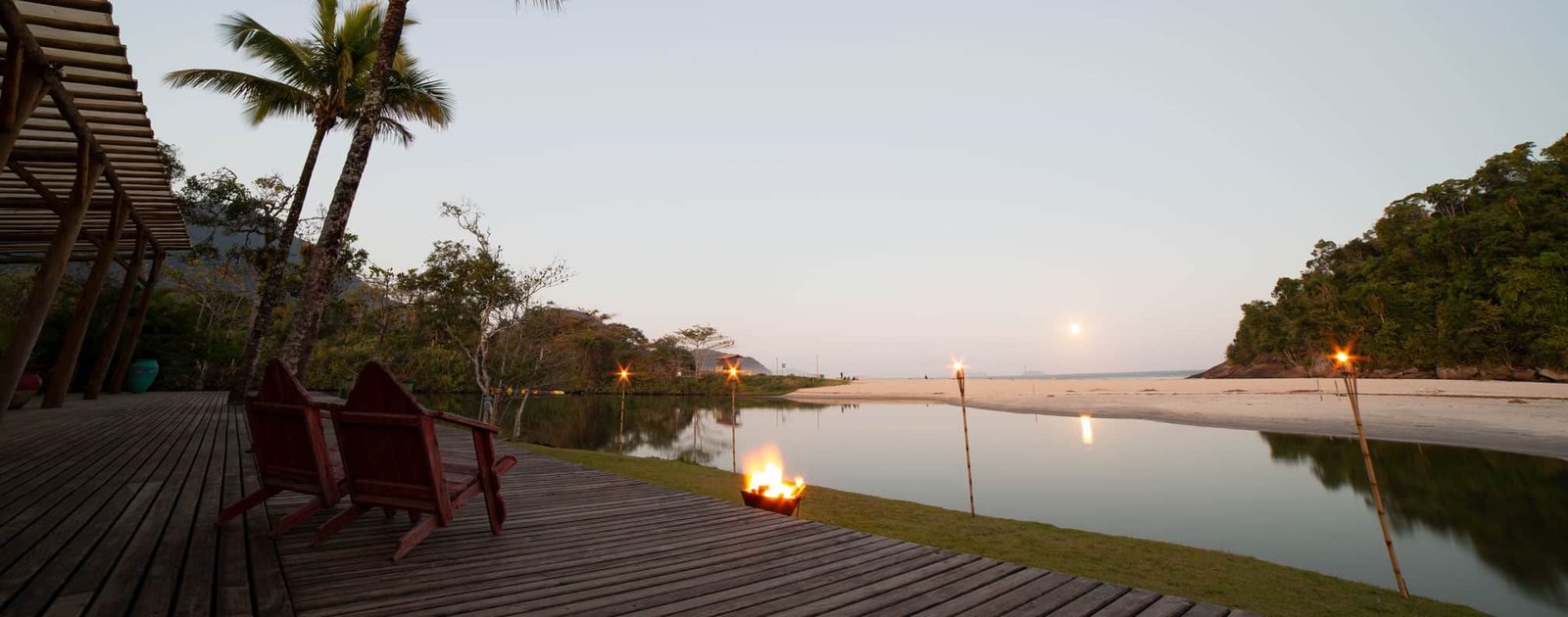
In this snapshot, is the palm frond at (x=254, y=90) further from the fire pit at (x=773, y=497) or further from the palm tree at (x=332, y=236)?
the fire pit at (x=773, y=497)

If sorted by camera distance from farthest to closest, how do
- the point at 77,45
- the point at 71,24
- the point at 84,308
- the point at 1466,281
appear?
the point at 1466,281
the point at 84,308
the point at 77,45
the point at 71,24

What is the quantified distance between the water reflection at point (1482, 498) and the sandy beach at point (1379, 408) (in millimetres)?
2160

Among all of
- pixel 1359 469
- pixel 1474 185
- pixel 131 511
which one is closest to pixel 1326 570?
pixel 1359 469

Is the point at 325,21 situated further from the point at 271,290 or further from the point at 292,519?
the point at 292,519

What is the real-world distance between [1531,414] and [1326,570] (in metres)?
22.3

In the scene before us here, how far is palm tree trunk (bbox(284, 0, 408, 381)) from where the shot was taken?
8.39 m

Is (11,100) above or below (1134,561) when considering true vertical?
above

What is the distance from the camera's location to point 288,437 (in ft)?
11.2

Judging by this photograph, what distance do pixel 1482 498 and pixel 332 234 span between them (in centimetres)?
2278

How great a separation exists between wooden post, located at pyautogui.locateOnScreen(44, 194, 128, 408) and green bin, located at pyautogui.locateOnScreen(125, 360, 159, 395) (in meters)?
6.50

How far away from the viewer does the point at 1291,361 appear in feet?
166

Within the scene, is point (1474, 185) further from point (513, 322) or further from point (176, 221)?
point (176, 221)

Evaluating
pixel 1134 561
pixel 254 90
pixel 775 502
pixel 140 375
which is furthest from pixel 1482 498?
pixel 140 375

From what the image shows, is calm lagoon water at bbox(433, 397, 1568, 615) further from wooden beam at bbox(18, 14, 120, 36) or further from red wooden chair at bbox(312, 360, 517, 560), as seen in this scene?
wooden beam at bbox(18, 14, 120, 36)
